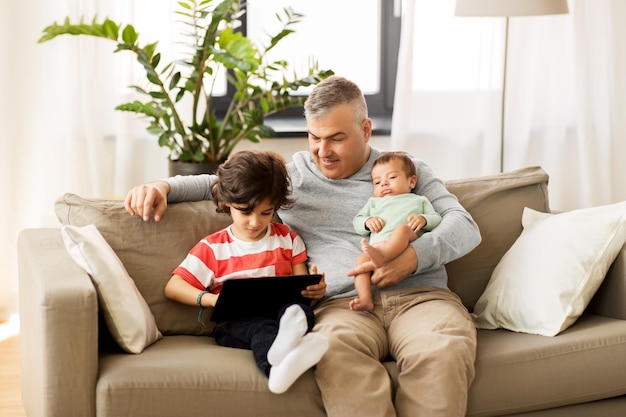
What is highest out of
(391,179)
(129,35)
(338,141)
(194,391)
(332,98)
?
(129,35)

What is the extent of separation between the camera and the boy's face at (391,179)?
2742 millimetres

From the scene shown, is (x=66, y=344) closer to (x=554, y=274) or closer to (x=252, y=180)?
(x=252, y=180)

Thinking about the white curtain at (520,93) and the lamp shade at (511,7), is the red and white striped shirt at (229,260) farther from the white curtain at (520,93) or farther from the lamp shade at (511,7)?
the white curtain at (520,93)

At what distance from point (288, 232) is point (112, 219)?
20.1 inches

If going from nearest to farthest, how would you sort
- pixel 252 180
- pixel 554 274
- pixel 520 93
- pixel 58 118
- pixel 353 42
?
pixel 252 180
pixel 554 274
pixel 58 118
pixel 520 93
pixel 353 42

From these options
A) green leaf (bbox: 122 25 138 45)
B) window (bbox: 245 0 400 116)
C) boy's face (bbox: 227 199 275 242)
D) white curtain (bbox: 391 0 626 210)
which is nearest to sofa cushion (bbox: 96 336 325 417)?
boy's face (bbox: 227 199 275 242)

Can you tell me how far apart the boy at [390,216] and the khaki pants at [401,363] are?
0.42 ft

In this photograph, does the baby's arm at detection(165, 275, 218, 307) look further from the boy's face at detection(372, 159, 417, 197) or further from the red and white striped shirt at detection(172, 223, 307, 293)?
the boy's face at detection(372, 159, 417, 197)

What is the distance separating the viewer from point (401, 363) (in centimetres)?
240

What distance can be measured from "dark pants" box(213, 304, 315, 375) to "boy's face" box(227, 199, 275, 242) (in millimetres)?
240

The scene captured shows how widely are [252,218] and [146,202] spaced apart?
→ 33 centimetres

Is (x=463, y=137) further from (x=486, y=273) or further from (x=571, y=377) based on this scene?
(x=571, y=377)

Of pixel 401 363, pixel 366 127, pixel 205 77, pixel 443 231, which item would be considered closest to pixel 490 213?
pixel 443 231

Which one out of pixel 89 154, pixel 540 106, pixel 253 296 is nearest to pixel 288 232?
pixel 253 296
